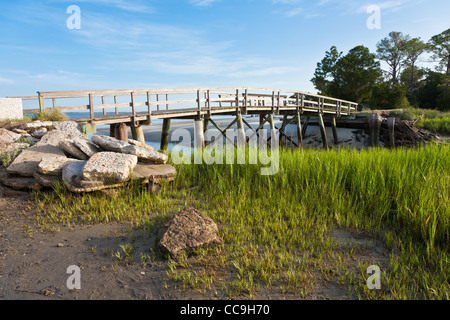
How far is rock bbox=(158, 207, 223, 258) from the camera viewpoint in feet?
11.5

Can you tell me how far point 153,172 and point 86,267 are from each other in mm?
2846

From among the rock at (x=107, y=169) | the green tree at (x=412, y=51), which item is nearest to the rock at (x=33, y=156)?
the rock at (x=107, y=169)

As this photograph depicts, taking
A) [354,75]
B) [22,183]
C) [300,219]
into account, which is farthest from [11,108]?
[354,75]

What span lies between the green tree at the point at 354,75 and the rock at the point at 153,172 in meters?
33.6

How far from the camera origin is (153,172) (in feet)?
20.0

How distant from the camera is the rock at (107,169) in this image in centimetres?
531

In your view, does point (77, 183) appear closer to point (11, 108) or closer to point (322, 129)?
point (11, 108)

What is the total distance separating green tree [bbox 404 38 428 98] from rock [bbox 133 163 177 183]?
1822 inches

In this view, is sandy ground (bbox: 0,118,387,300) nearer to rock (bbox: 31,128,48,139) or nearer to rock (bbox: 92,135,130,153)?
rock (bbox: 92,135,130,153)

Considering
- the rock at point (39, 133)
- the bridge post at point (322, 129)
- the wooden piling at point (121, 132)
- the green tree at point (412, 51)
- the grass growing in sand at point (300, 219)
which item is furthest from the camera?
the green tree at point (412, 51)

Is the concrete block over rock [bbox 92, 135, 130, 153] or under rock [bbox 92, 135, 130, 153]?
over

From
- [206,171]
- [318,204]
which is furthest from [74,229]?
[318,204]

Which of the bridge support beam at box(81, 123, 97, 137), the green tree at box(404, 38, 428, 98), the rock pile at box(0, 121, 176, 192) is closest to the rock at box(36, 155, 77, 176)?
the rock pile at box(0, 121, 176, 192)

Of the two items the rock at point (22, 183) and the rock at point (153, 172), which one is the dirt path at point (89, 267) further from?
the rock at point (153, 172)
